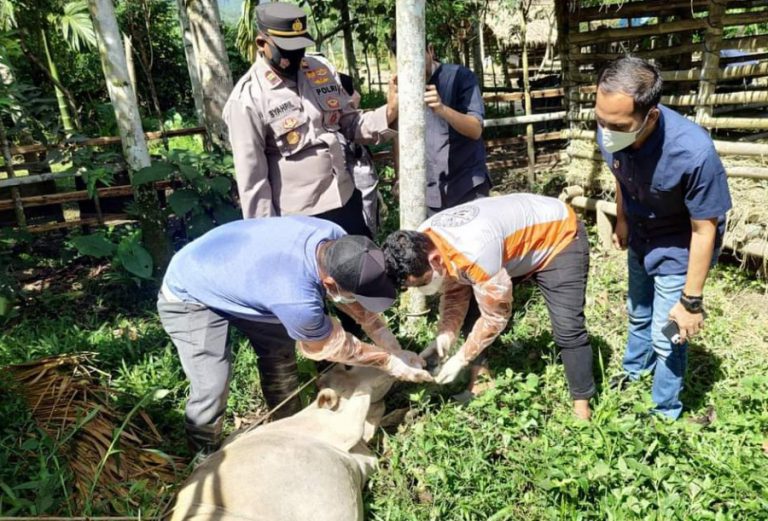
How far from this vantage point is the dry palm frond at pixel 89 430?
2.73 metres

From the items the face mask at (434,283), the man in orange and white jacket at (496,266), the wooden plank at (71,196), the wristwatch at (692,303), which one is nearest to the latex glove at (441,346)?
the man in orange and white jacket at (496,266)

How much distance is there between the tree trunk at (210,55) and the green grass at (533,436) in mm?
2460

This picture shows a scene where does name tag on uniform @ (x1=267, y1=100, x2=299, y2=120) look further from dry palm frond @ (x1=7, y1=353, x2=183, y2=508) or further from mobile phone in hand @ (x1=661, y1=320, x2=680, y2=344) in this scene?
mobile phone in hand @ (x1=661, y1=320, x2=680, y2=344)

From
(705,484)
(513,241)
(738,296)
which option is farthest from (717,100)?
(705,484)

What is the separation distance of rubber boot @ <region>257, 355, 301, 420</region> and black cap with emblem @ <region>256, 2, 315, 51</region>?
1.63 metres

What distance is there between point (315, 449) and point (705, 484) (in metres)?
Result: 1.60

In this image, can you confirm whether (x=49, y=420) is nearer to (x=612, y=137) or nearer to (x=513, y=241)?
(x=513, y=241)

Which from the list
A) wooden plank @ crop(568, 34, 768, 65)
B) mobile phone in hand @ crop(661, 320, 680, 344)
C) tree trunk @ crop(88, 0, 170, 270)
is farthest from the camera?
wooden plank @ crop(568, 34, 768, 65)

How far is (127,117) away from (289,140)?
212 centimetres

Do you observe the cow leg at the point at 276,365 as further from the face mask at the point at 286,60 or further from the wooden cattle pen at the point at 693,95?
the wooden cattle pen at the point at 693,95

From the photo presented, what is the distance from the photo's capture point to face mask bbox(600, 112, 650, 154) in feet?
7.76

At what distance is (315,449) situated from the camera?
240cm

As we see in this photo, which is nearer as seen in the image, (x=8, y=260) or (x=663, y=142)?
(x=663, y=142)

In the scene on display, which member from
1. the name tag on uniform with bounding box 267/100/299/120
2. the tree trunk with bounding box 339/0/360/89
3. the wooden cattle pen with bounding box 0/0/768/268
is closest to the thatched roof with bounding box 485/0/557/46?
the tree trunk with bounding box 339/0/360/89
